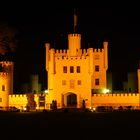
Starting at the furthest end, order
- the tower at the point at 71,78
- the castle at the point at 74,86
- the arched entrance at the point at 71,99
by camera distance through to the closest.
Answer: the arched entrance at the point at 71,99 < the tower at the point at 71,78 < the castle at the point at 74,86

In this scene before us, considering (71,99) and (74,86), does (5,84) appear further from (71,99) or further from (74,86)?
(74,86)

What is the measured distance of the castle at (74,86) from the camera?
2219 inches

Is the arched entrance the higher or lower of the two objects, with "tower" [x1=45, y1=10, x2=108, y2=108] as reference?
lower

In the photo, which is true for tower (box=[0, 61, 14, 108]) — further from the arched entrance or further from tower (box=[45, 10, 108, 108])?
the arched entrance

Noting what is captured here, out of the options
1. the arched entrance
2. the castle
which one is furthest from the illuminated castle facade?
the arched entrance

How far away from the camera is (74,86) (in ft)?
191

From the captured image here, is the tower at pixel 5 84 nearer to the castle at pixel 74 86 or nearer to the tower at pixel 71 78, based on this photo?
the castle at pixel 74 86

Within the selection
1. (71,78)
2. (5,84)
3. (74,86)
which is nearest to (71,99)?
(74,86)

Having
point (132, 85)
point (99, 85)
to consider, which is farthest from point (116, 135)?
point (132, 85)

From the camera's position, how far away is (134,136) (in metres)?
16.0

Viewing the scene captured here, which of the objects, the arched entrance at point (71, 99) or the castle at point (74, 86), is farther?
the arched entrance at point (71, 99)

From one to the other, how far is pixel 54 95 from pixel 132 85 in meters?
16.6

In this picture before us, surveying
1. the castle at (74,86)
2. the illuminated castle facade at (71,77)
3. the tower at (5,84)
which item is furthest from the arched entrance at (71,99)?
the tower at (5,84)

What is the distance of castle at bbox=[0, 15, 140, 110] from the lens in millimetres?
56375
